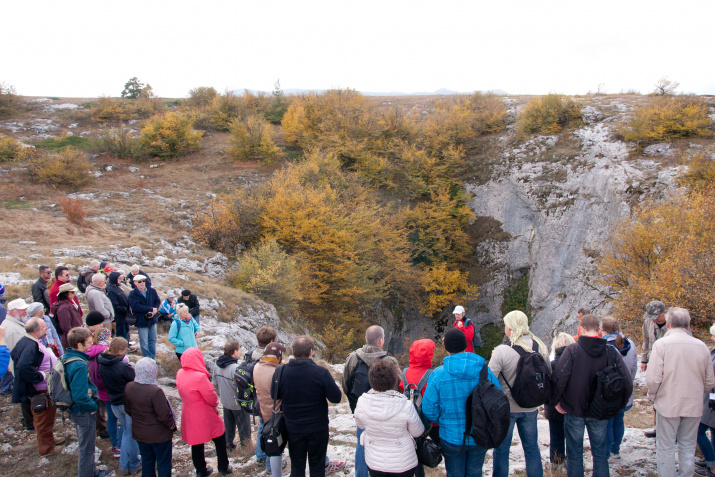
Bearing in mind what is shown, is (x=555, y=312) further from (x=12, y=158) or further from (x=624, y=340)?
(x=12, y=158)

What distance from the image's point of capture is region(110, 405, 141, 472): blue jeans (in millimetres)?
5168

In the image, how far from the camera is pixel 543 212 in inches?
923

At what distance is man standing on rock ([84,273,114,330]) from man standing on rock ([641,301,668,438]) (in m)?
10.1

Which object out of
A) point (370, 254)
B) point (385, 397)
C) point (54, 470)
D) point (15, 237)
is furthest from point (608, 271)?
point (15, 237)

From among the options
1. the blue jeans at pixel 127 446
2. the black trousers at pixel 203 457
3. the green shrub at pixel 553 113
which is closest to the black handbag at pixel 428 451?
the black trousers at pixel 203 457

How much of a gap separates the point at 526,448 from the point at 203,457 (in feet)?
13.9

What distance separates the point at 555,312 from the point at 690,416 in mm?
18223

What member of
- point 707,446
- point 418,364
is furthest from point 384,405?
point 707,446

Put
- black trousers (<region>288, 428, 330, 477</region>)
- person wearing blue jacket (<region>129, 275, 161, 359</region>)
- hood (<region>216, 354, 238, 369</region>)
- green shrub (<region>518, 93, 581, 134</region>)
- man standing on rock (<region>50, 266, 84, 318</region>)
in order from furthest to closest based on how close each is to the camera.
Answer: green shrub (<region>518, 93, 581, 134</region>) < person wearing blue jacket (<region>129, 275, 161, 359</region>) < man standing on rock (<region>50, 266, 84, 318</region>) < hood (<region>216, 354, 238, 369</region>) < black trousers (<region>288, 428, 330, 477</region>)

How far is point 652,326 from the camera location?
6.35 m

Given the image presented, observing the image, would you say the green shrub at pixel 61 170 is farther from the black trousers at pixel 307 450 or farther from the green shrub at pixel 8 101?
the black trousers at pixel 307 450

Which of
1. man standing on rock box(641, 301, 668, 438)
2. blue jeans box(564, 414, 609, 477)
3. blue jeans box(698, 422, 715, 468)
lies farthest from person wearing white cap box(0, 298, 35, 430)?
man standing on rock box(641, 301, 668, 438)

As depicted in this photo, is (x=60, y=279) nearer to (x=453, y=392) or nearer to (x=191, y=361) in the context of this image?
(x=191, y=361)

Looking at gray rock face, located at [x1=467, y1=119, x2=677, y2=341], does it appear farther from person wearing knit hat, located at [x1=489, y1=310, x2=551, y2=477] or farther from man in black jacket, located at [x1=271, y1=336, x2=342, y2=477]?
man in black jacket, located at [x1=271, y1=336, x2=342, y2=477]
